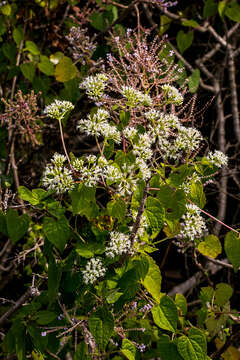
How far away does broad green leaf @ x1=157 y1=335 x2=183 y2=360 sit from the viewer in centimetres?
96

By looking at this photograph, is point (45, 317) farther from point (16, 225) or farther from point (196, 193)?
point (196, 193)

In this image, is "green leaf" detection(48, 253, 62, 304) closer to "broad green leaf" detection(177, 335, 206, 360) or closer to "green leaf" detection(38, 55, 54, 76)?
"broad green leaf" detection(177, 335, 206, 360)

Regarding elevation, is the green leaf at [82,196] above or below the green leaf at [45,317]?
above

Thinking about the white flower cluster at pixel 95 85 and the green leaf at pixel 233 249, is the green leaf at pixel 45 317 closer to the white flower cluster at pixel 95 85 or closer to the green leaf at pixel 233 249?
the green leaf at pixel 233 249

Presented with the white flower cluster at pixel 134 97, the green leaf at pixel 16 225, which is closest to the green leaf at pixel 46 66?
the white flower cluster at pixel 134 97

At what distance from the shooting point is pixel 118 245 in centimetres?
88

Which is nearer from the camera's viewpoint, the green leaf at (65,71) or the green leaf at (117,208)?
the green leaf at (117,208)

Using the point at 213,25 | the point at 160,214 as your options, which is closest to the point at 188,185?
the point at 160,214

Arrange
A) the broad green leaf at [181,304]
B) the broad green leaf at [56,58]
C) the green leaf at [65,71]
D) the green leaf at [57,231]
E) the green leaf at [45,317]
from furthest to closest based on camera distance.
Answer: the broad green leaf at [56,58]
the green leaf at [65,71]
the broad green leaf at [181,304]
the green leaf at [45,317]
the green leaf at [57,231]

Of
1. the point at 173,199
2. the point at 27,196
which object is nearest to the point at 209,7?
the point at 173,199

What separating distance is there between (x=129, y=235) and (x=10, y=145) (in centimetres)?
116

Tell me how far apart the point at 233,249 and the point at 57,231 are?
0.46m

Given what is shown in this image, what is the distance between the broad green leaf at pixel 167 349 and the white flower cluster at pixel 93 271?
295mm

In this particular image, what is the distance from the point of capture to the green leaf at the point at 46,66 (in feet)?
5.43
